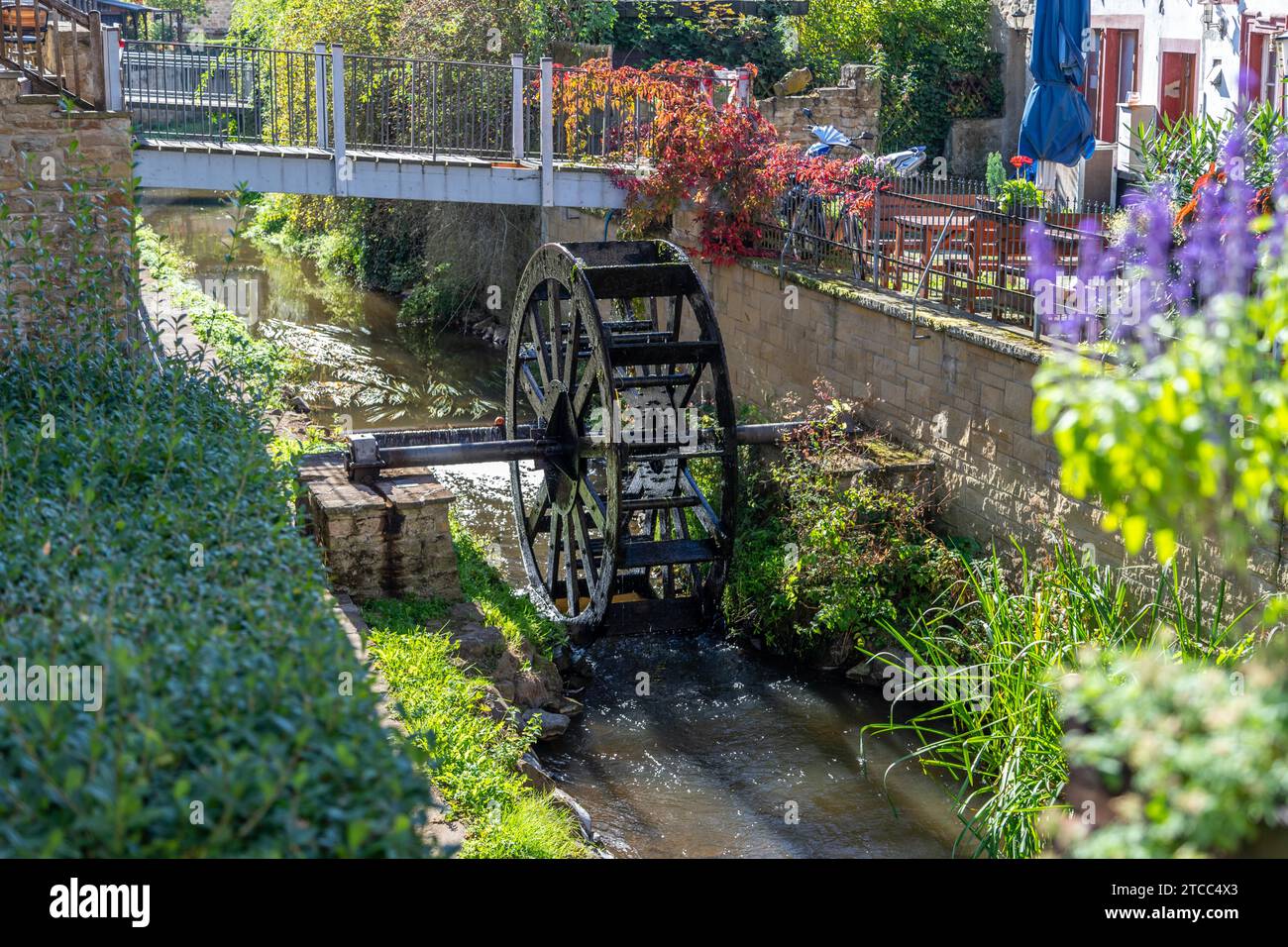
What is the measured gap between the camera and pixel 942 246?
1130cm

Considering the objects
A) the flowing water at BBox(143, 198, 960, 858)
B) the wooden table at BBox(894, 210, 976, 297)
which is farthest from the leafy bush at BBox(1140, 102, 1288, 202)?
the flowing water at BBox(143, 198, 960, 858)

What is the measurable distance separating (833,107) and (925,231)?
4.66 meters

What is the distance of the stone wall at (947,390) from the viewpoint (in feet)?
29.6

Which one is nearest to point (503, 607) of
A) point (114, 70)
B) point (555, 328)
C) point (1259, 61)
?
point (555, 328)

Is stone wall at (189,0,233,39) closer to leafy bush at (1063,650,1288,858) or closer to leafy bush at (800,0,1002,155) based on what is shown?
leafy bush at (800,0,1002,155)

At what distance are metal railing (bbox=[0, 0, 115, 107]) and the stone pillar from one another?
114 inches

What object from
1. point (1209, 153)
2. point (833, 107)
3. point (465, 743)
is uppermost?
point (833, 107)

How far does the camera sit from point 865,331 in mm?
10953

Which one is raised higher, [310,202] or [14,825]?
[310,202]

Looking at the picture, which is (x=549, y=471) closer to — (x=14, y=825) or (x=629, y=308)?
(x=629, y=308)

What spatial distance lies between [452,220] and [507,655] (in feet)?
37.5

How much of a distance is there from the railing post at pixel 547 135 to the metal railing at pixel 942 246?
7.51ft

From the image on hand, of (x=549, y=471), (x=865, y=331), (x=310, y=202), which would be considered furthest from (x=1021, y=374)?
→ (x=310, y=202)

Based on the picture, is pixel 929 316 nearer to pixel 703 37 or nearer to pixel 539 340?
pixel 539 340
